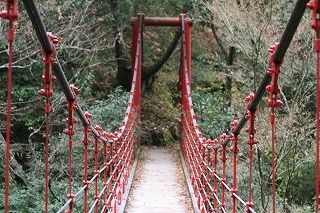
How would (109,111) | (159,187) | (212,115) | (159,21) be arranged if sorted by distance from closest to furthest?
(159,187)
(109,111)
(159,21)
(212,115)

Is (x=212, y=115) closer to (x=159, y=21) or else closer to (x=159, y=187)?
(x=159, y=21)

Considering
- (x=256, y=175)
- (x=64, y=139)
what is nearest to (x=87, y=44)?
(x=64, y=139)

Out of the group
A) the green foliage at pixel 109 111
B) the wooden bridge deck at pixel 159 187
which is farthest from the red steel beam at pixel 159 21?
the wooden bridge deck at pixel 159 187

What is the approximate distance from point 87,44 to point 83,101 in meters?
1.29

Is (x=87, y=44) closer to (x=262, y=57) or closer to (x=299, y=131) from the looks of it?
(x=262, y=57)

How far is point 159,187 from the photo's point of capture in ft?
25.3

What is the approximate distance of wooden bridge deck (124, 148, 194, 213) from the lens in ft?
20.6

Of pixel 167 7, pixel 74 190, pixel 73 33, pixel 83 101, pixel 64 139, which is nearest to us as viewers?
pixel 74 190

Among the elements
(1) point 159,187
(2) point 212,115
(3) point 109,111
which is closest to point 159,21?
(2) point 212,115

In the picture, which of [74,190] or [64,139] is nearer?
[74,190]

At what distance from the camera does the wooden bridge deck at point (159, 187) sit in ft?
20.6

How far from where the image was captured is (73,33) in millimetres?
8977

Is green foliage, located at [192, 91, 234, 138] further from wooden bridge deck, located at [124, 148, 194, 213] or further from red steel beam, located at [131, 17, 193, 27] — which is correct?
red steel beam, located at [131, 17, 193, 27]

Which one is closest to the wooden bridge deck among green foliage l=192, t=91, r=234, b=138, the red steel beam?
green foliage l=192, t=91, r=234, b=138
